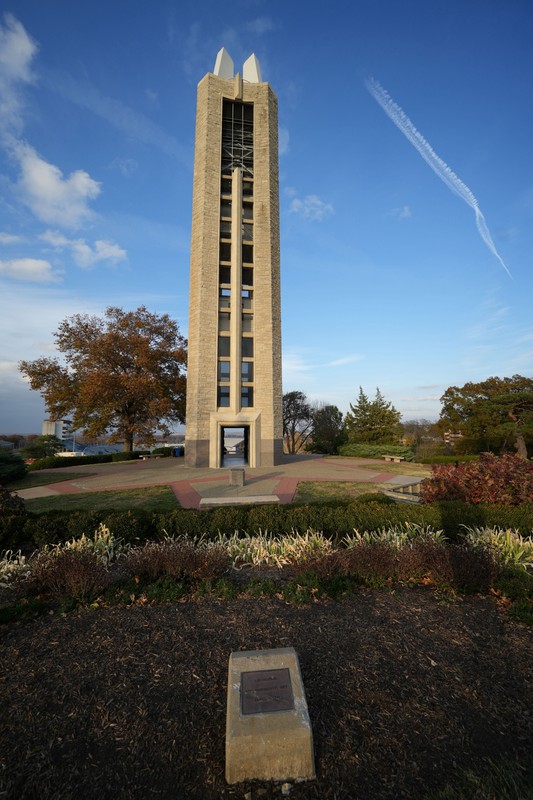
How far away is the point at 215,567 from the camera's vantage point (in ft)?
19.1

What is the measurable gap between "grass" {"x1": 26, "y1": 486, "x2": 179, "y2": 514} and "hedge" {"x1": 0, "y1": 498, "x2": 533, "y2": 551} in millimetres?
3306

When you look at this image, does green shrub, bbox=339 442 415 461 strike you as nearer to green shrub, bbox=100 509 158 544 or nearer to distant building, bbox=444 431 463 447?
distant building, bbox=444 431 463 447

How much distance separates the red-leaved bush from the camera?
890 cm

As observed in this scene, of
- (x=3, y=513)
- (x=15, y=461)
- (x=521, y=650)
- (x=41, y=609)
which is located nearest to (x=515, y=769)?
(x=521, y=650)

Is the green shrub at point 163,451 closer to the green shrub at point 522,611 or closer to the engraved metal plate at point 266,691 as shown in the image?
the green shrub at point 522,611

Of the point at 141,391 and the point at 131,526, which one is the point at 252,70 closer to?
the point at 141,391

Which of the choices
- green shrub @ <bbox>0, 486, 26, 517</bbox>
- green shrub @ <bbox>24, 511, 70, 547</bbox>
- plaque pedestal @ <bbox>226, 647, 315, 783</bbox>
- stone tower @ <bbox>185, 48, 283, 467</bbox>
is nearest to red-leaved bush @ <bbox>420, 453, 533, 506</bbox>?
plaque pedestal @ <bbox>226, 647, 315, 783</bbox>

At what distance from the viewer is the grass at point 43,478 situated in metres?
16.7

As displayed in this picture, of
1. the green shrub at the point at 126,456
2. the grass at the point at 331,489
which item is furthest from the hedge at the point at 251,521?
the green shrub at the point at 126,456

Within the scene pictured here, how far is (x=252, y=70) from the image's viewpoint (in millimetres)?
27625

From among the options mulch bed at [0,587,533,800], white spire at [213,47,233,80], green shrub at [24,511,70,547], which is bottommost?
mulch bed at [0,587,533,800]

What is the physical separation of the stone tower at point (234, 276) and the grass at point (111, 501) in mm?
8846

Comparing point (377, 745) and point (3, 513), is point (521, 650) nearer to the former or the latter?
point (377, 745)

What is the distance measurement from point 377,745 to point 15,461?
20580mm
